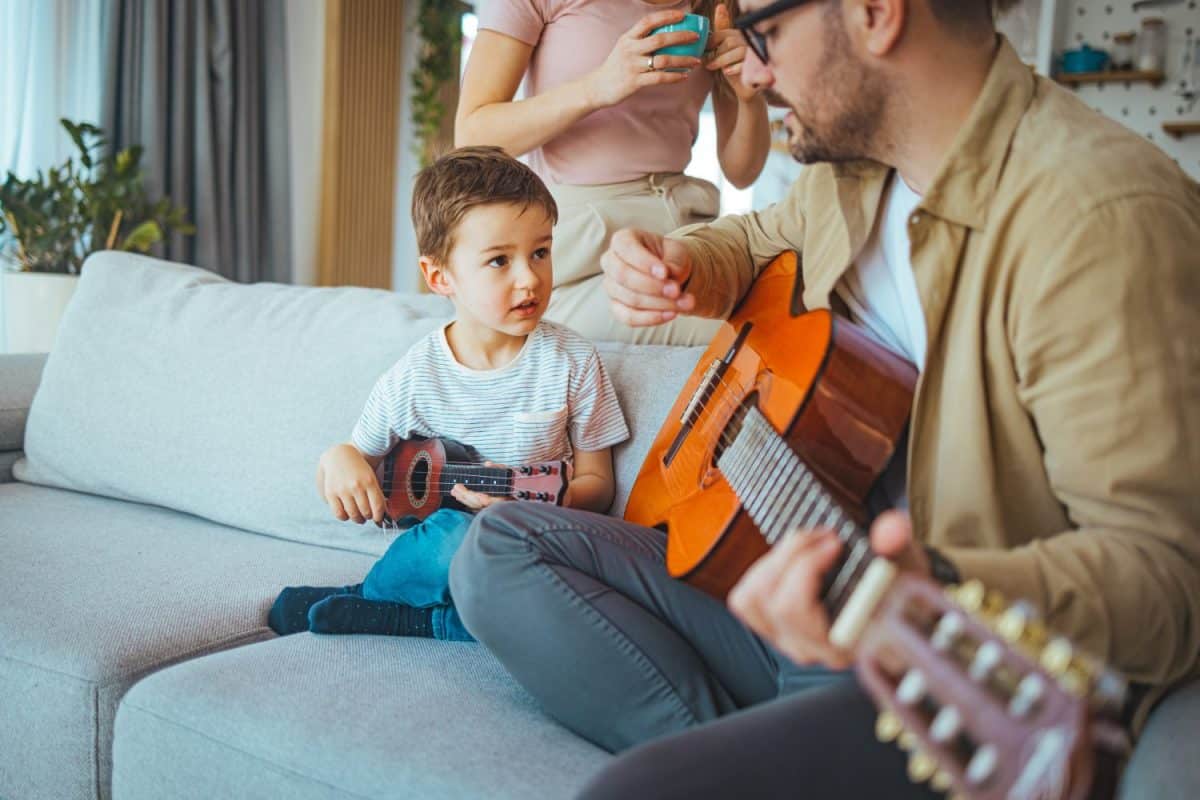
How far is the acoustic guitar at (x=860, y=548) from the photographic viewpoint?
0.59m

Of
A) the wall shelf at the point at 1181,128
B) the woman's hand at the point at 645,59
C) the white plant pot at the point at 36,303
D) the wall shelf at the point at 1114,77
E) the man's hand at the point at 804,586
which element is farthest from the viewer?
the wall shelf at the point at 1114,77

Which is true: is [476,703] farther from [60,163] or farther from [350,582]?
[60,163]

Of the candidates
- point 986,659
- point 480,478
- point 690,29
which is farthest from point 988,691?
point 690,29

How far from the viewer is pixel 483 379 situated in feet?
5.30

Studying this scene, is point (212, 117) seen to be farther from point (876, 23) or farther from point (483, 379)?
point (876, 23)

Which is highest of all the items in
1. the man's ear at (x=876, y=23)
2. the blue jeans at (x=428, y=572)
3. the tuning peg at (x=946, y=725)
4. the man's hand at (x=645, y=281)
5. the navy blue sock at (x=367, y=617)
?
the man's ear at (x=876, y=23)

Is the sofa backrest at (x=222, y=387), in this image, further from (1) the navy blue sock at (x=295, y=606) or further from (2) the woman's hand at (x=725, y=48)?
(2) the woman's hand at (x=725, y=48)

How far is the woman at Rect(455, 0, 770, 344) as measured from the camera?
6.08ft

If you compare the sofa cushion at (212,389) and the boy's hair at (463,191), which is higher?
the boy's hair at (463,191)

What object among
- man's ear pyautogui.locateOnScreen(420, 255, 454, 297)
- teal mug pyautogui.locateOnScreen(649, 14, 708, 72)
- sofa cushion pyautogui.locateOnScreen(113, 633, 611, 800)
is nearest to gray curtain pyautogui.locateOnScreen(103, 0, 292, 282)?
man's ear pyautogui.locateOnScreen(420, 255, 454, 297)

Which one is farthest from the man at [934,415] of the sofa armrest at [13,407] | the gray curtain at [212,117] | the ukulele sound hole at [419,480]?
the gray curtain at [212,117]

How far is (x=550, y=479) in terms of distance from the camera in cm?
156

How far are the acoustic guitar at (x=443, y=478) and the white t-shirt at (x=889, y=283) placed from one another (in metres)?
0.54

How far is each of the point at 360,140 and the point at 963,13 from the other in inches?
204
